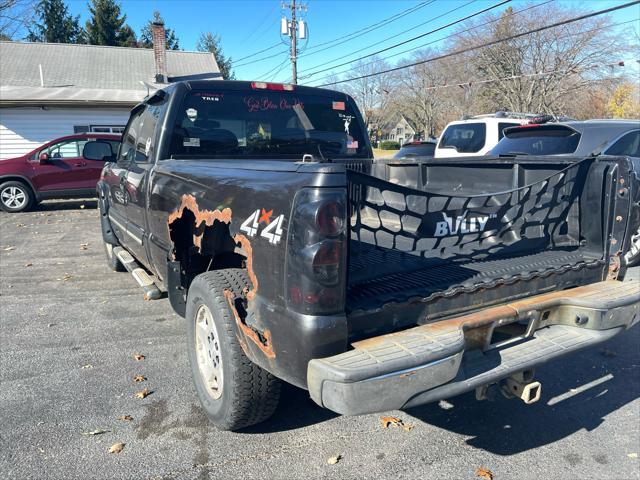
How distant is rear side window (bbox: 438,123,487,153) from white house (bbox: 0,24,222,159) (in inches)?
419

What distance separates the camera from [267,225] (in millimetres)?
2250

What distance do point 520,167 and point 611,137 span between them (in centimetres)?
416

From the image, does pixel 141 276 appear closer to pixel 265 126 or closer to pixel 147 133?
pixel 147 133

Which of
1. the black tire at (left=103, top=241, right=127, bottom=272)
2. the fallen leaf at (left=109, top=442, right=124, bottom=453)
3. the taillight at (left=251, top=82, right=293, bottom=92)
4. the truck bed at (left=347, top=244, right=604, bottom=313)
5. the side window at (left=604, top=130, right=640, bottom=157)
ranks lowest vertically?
the fallen leaf at (left=109, top=442, right=124, bottom=453)

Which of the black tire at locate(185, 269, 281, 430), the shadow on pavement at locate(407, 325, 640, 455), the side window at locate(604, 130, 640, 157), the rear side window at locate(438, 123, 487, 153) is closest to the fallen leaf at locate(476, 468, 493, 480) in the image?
the shadow on pavement at locate(407, 325, 640, 455)

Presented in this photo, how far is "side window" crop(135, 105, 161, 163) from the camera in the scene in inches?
163

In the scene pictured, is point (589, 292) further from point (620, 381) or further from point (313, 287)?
point (313, 287)

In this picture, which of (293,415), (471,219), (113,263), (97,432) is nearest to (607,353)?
(471,219)

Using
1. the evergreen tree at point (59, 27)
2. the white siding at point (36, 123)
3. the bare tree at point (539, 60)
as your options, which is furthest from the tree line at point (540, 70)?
the evergreen tree at point (59, 27)

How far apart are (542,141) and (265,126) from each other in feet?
15.0

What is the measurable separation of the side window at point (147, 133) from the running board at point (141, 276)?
39.4 inches

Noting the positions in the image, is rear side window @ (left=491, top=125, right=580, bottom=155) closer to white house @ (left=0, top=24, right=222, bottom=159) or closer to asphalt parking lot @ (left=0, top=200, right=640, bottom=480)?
asphalt parking lot @ (left=0, top=200, right=640, bottom=480)

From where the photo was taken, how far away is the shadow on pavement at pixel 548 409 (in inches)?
117

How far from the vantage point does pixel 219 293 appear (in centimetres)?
267
